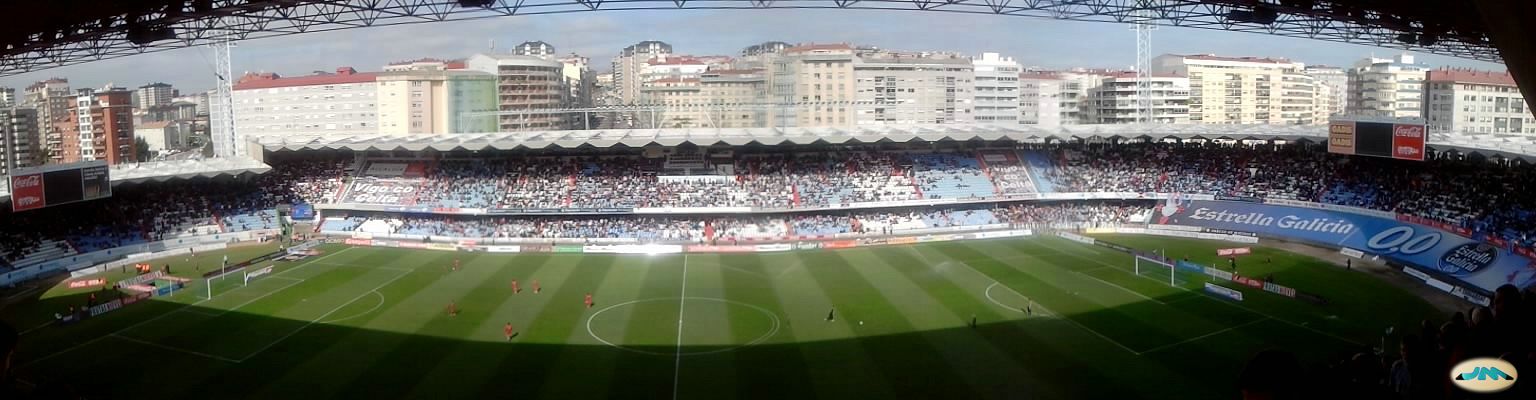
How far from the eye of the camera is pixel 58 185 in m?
34.7

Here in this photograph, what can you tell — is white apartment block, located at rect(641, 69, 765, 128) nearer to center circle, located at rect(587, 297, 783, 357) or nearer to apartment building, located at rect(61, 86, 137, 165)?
apartment building, located at rect(61, 86, 137, 165)

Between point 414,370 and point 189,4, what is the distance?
9.10 metres

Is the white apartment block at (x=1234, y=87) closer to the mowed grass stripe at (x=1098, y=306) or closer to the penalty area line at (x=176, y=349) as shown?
the mowed grass stripe at (x=1098, y=306)

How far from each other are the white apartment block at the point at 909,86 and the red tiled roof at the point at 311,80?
150ft

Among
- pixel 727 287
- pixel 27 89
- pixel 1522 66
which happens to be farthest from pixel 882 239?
pixel 27 89

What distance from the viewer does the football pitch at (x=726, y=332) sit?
19266 mm

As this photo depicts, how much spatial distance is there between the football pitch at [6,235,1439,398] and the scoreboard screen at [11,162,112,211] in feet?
18.3

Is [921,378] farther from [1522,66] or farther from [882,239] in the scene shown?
[882,239]

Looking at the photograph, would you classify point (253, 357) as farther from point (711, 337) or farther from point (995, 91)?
point (995, 91)

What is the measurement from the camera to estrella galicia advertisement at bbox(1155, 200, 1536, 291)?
2752cm

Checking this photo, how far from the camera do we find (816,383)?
19.1m

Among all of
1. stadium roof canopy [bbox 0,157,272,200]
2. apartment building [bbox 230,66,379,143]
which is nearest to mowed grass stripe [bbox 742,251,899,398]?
stadium roof canopy [bbox 0,157,272,200]

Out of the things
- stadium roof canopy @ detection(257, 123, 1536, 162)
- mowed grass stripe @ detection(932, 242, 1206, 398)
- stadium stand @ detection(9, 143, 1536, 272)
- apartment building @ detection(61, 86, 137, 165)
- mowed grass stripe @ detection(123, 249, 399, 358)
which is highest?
apartment building @ detection(61, 86, 137, 165)

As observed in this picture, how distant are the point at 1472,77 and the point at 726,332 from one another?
76.0 meters
